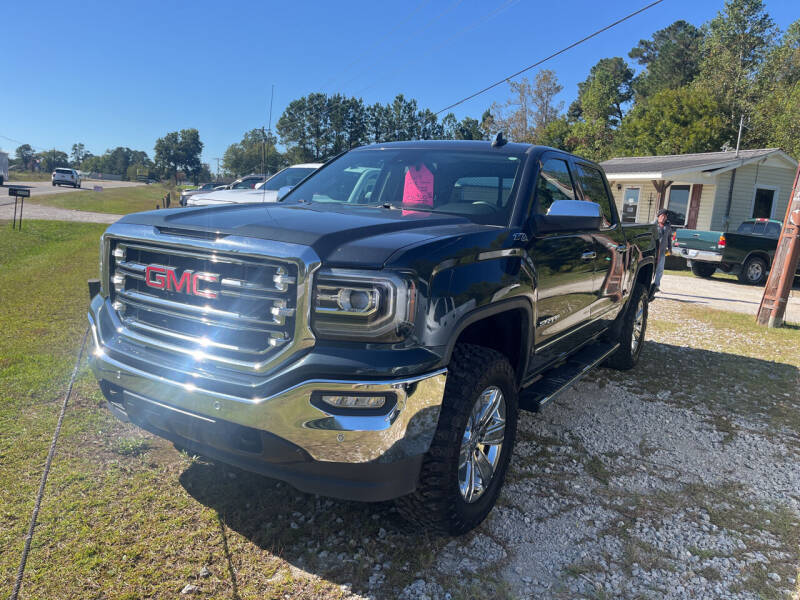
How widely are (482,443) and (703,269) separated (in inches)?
626

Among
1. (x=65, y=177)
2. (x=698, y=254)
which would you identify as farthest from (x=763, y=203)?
(x=65, y=177)

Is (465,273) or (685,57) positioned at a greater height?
(685,57)

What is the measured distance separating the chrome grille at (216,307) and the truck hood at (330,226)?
13 centimetres

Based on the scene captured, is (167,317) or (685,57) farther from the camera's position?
(685,57)

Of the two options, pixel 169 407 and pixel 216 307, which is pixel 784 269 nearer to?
pixel 216 307

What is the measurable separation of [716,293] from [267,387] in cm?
1308

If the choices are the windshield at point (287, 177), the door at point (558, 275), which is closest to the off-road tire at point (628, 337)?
the door at point (558, 275)

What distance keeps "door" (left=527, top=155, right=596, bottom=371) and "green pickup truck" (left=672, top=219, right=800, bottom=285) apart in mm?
13056

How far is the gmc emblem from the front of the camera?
8.41 ft

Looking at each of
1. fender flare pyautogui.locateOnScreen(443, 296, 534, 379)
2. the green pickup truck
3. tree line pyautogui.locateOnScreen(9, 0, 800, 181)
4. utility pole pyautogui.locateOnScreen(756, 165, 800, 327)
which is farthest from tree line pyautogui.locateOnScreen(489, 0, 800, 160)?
fender flare pyautogui.locateOnScreen(443, 296, 534, 379)

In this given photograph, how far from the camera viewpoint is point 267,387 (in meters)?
2.32

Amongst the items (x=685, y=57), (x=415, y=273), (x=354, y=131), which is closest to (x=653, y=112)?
(x=685, y=57)

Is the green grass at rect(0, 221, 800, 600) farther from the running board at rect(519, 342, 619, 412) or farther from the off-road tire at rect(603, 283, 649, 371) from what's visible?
the off-road tire at rect(603, 283, 649, 371)

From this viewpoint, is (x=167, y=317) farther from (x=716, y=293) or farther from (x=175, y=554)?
(x=716, y=293)
